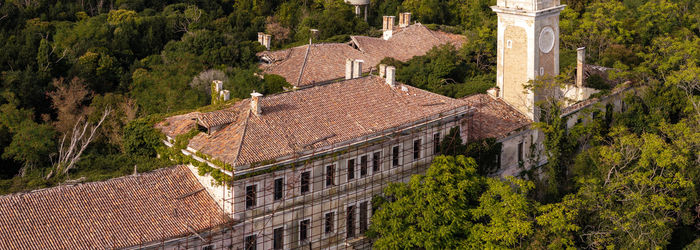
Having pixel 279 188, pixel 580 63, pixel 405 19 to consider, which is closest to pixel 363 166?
pixel 279 188

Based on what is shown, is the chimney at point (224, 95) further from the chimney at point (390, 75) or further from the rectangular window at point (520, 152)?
the rectangular window at point (520, 152)

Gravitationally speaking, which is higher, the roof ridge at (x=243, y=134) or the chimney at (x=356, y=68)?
the chimney at (x=356, y=68)

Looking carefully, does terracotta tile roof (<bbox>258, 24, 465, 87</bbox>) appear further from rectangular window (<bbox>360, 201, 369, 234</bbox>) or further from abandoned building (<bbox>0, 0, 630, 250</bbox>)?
rectangular window (<bbox>360, 201, 369, 234</bbox>)

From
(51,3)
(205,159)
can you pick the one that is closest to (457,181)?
(205,159)

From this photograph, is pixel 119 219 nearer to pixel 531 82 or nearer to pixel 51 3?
pixel 531 82

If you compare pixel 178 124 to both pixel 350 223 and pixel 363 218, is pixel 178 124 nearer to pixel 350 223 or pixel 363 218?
pixel 350 223

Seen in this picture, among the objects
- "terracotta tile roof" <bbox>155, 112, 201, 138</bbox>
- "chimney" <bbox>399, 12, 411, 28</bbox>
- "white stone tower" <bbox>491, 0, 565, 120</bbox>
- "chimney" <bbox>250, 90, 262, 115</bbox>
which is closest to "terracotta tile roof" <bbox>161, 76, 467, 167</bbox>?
"chimney" <bbox>250, 90, 262, 115</bbox>

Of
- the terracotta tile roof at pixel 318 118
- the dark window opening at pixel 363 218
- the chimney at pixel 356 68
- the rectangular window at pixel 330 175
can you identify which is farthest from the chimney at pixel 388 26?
the rectangular window at pixel 330 175
